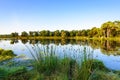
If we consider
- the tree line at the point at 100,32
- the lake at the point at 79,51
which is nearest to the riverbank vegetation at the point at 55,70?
the lake at the point at 79,51

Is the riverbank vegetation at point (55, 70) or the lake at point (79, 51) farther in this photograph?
the lake at point (79, 51)

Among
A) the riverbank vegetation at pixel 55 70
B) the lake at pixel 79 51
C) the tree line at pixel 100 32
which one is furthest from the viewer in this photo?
the tree line at pixel 100 32

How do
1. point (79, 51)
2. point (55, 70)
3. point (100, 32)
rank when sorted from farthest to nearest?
1. point (100, 32)
2. point (55, 70)
3. point (79, 51)

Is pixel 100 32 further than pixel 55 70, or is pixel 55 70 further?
pixel 100 32

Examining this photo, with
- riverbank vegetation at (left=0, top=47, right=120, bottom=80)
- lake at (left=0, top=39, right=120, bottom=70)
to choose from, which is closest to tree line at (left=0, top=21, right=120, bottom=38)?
lake at (left=0, top=39, right=120, bottom=70)

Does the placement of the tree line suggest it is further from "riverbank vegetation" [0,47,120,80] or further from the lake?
"riverbank vegetation" [0,47,120,80]

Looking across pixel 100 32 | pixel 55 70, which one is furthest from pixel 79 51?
pixel 100 32

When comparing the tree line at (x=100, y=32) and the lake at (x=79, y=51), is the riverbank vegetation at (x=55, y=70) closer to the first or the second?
the lake at (x=79, y=51)

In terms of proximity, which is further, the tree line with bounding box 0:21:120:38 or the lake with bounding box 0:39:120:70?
the tree line with bounding box 0:21:120:38

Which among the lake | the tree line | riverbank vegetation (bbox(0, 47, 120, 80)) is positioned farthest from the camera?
the tree line

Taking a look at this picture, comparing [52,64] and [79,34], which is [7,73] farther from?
[79,34]

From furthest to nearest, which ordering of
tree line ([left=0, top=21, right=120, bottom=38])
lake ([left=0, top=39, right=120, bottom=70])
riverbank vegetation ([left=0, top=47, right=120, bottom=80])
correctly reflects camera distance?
tree line ([left=0, top=21, right=120, bottom=38]) → lake ([left=0, top=39, right=120, bottom=70]) → riverbank vegetation ([left=0, top=47, right=120, bottom=80])

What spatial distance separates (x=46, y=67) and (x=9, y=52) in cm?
687

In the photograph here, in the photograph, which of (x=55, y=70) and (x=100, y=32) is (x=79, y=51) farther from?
(x=100, y=32)
